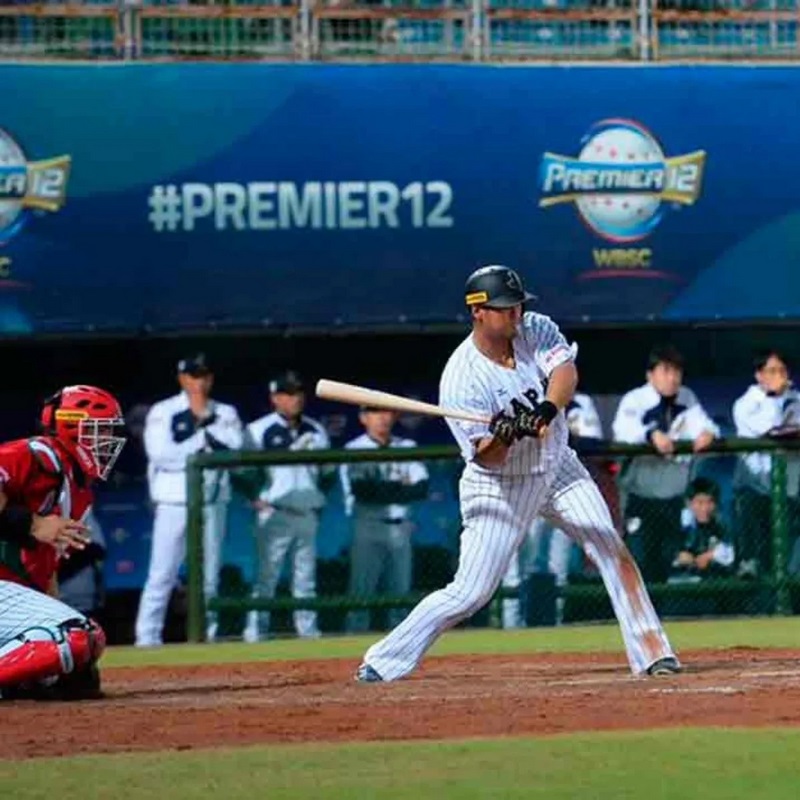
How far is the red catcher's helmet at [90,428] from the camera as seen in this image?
9.37 metres

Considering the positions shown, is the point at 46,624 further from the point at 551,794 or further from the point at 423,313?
the point at 423,313

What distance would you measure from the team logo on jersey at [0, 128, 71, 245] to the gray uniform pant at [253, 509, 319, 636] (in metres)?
2.60

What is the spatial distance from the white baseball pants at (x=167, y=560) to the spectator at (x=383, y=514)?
0.79 meters

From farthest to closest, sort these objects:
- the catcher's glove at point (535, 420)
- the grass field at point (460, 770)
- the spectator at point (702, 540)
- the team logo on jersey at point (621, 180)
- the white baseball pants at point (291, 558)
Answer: the team logo on jersey at point (621, 180), the spectator at point (702, 540), the white baseball pants at point (291, 558), the catcher's glove at point (535, 420), the grass field at point (460, 770)

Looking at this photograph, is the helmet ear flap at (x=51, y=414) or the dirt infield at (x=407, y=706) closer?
the dirt infield at (x=407, y=706)

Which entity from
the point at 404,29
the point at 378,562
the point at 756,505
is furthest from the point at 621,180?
the point at 378,562

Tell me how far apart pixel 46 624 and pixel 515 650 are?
376 centimetres

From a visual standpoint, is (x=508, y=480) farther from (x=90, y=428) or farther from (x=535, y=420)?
(x=90, y=428)

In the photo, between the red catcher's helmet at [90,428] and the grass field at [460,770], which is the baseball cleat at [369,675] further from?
the grass field at [460,770]

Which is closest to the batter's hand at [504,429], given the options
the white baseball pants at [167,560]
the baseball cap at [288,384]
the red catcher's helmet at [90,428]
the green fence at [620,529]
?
the red catcher's helmet at [90,428]

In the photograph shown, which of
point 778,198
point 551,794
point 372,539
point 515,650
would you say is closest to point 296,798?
point 551,794

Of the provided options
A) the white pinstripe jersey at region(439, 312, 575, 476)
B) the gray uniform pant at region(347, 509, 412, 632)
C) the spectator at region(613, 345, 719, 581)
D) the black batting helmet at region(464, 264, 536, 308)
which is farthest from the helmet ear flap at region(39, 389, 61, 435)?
the spectator at region(613, 345, 719, 581)

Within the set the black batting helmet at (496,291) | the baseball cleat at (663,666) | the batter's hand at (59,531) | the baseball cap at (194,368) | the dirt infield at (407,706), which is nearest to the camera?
the dirt infield at (407,706)

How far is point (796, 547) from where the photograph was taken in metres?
14.7
